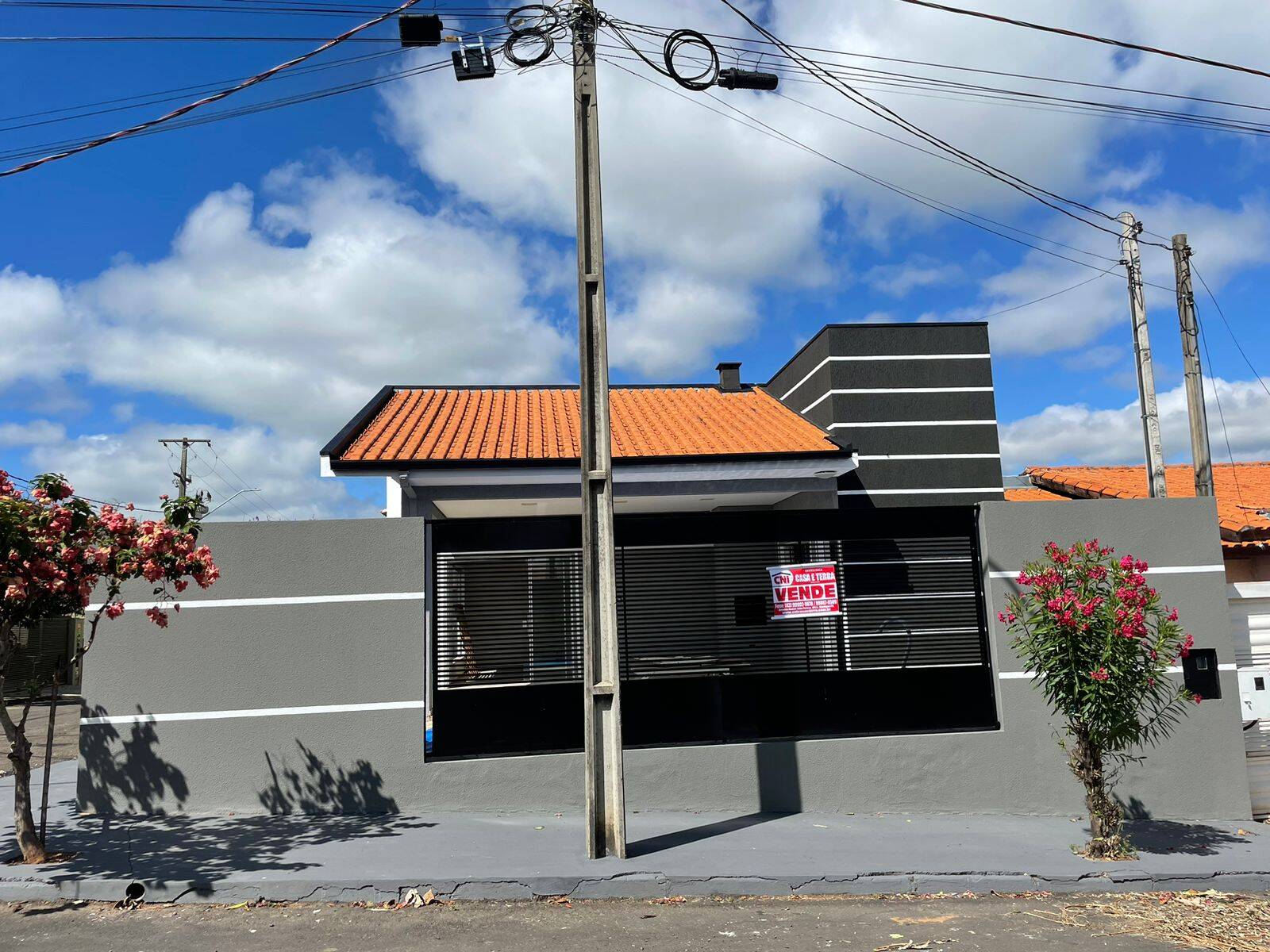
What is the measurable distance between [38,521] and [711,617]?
5.55 metres

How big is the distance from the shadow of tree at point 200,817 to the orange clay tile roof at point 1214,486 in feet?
29.6

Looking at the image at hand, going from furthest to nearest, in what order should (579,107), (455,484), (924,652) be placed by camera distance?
(455,484)
(924,652)
(579,107)

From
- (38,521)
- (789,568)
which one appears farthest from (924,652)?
(38,521)

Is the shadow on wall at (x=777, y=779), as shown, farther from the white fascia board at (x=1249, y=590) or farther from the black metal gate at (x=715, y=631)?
the white fascia board at (x=1249, y=590)

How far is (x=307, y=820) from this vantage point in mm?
7770

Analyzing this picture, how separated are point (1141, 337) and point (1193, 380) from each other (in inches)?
48.7

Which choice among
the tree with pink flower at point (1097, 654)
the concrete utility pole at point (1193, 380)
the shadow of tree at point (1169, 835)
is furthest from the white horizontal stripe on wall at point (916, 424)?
the tree with pink flower at point (1097, 654)

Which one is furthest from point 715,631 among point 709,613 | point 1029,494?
point 1029,494

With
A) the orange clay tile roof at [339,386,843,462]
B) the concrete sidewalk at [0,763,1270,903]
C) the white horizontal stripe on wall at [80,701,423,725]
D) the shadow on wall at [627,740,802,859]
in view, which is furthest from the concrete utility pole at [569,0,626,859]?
the orange clay tile roof at [339,386,843,462]

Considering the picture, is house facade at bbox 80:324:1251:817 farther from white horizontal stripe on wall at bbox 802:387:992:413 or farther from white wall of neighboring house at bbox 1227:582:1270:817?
white horizontal stripe on wall at bbox 802:387:992:413

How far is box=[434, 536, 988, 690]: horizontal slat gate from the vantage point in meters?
8.36

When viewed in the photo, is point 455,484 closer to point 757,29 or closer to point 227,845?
point 227,845

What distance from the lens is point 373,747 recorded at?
804cm

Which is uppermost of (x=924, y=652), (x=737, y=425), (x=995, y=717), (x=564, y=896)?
(x=737, y=425)
